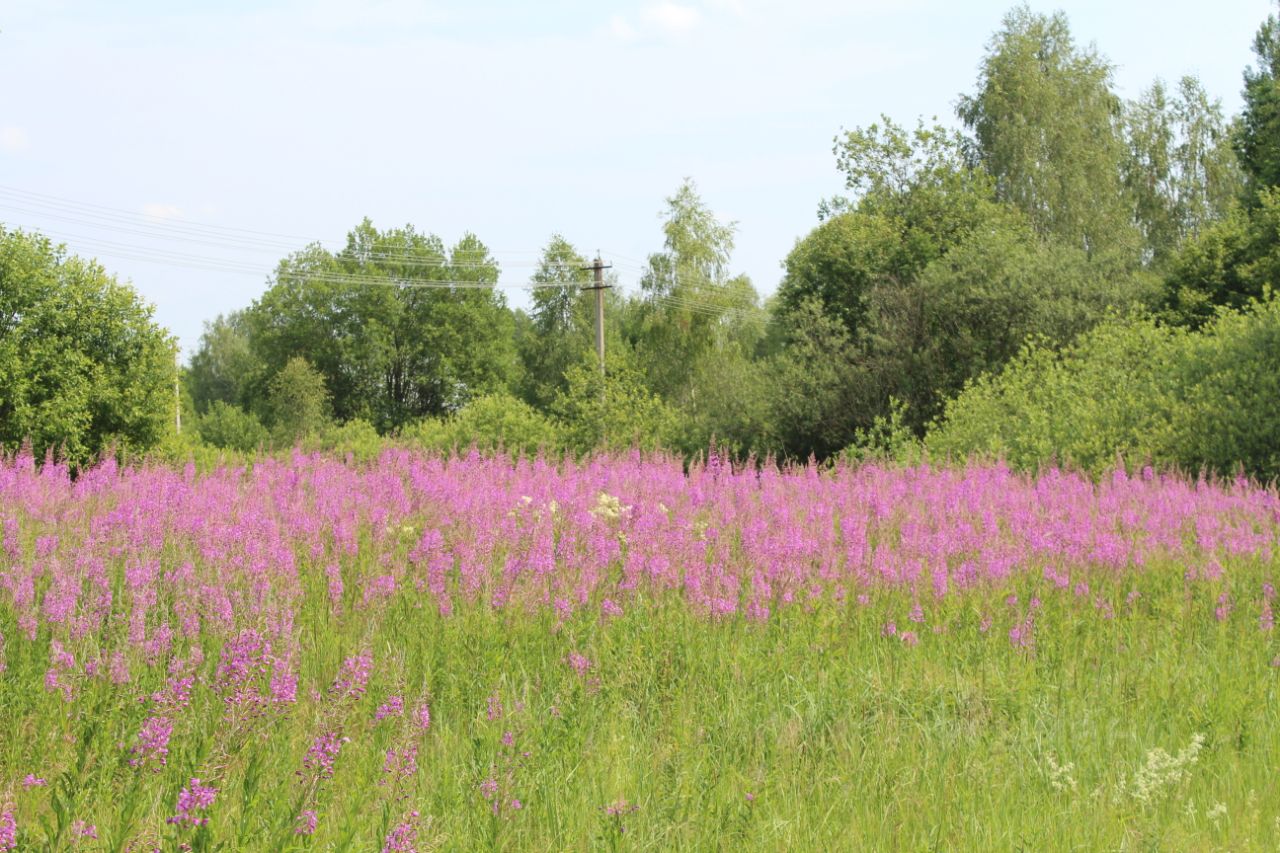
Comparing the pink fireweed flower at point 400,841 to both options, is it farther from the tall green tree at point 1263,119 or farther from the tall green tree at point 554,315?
the tall green tree at point 554,315

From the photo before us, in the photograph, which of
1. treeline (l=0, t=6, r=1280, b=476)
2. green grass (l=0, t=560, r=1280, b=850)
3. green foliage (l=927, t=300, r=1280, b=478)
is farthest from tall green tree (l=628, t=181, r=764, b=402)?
green grass (l=0, t=560, r=1280, b=850)

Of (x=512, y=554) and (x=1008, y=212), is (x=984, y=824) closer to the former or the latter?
(x=512, y=554)

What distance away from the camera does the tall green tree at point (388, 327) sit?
6241cm

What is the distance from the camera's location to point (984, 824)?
4.19m

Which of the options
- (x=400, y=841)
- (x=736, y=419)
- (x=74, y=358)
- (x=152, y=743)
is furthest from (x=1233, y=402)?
(x=74, y=358)

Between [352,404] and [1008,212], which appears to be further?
[352,404]

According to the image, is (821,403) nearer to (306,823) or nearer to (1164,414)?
(1164,414)

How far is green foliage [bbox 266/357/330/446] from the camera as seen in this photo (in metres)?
56.6

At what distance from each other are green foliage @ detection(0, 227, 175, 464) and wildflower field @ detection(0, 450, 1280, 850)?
58.9 feet

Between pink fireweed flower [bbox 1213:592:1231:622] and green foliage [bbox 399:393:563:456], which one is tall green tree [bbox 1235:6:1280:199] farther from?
pink fireweed flower [bbox 1213:592:1231:622]

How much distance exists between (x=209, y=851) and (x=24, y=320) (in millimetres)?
25229

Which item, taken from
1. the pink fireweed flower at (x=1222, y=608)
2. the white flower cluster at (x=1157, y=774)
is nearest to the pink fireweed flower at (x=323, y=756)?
the white flower cluster at (x=1157, y=774)

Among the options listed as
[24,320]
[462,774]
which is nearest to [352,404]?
[24,320]

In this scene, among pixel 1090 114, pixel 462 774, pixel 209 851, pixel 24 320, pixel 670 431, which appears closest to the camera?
pixel 209 851
